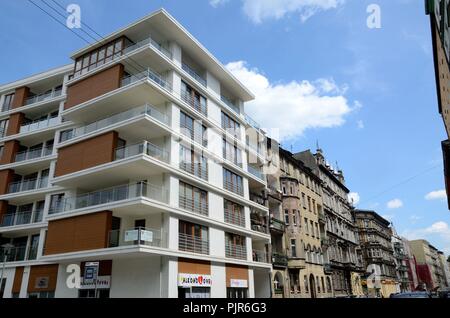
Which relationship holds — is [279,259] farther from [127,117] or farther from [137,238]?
[127,117]

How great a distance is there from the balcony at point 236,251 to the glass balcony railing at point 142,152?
31.5 ft

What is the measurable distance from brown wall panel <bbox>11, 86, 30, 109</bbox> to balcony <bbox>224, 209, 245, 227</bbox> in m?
23.4

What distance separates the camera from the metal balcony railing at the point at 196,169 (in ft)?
91.7

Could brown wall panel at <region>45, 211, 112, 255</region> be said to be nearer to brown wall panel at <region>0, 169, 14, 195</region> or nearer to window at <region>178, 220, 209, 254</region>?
window at <region>178, 220, 209, 254</region>

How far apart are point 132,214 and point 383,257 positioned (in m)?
76.3

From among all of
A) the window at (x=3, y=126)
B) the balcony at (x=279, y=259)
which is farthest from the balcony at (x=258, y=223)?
the window at (x=3, y=126)

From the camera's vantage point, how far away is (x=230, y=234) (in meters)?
32.1

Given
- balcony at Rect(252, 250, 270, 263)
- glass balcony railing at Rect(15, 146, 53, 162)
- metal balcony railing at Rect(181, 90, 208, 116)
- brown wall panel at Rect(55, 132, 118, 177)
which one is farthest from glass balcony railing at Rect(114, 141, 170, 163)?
balcony at Rect(252, 250, 270, 263)

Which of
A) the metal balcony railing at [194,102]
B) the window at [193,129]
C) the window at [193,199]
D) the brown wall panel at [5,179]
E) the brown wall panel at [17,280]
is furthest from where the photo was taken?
the brown wall panel at [5,179]

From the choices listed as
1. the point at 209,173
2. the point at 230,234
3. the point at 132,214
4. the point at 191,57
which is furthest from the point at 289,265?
the point at 191,57

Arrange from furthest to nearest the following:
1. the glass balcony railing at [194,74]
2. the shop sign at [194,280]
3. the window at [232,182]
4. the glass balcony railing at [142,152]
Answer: the window at [232,182], the glass balcony railing at [194,74], the glass balcony railing at [142,152], the shop sign at [194,280]

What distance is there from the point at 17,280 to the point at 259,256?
819 inches

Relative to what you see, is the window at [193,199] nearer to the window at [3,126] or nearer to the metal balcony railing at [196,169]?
the metal balcony railing at [196,169]
